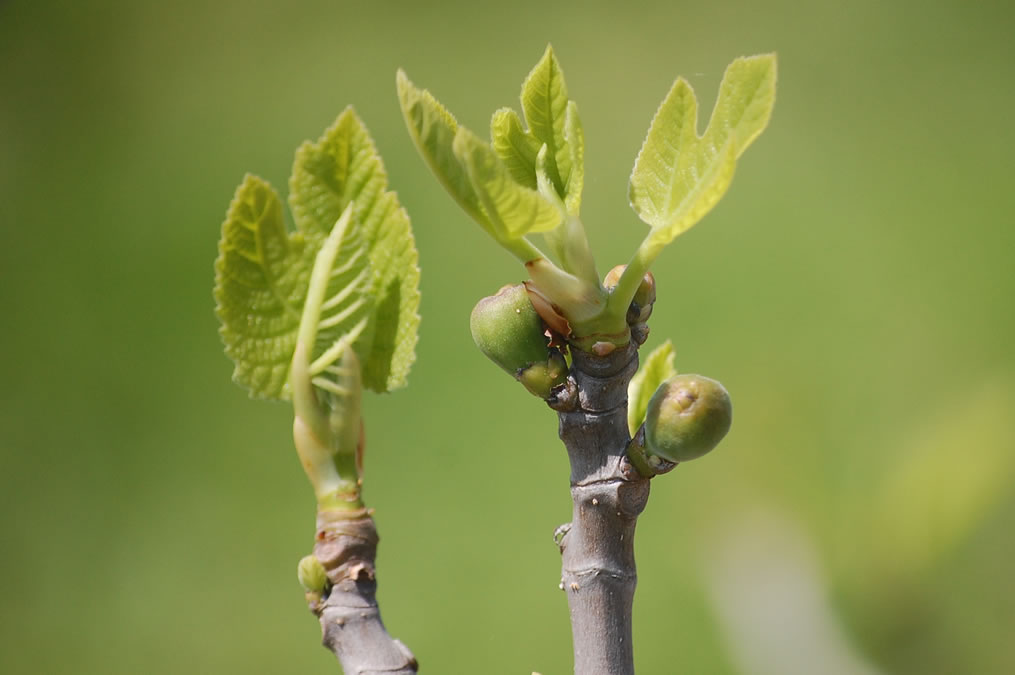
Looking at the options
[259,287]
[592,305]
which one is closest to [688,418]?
[592,305]

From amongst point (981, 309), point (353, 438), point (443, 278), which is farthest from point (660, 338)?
point (353, 438)

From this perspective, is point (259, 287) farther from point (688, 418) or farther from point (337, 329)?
point (688, 418)

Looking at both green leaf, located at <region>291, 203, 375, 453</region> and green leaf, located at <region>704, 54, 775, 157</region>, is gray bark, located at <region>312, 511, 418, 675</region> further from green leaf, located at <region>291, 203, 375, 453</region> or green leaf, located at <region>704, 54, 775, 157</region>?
green leaf, located at <region>704, 54, 775, 157</region>

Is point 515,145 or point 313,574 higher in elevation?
point 515,145

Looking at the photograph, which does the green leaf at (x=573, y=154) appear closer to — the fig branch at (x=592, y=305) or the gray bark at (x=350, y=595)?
the fig branch at (x=592, y=305)

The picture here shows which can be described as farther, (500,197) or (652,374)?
(652,374)

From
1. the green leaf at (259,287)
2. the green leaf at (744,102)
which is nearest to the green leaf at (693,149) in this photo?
the green leaf at (744,102)

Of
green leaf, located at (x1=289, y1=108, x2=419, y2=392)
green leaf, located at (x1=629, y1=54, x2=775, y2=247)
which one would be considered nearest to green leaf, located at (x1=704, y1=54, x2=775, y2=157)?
green leaf, located at (x1=629, y1=54, x2=775, y2=247)
